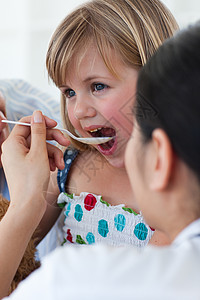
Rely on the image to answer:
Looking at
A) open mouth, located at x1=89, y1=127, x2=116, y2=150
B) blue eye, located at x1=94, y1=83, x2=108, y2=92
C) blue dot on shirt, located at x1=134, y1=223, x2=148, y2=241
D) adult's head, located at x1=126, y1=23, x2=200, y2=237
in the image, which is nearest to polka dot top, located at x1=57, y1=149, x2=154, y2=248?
blue dot on shirt, located at x1=134, y1=223, x2=148, y2=241

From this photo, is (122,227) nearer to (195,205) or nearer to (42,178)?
(42,178)

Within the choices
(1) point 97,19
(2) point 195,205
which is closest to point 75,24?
(1) point 97,19

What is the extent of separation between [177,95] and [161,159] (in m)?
0.08

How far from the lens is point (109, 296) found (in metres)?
0.41

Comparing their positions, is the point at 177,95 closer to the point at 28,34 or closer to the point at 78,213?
the point at 78,213

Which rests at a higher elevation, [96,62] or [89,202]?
[96,62]

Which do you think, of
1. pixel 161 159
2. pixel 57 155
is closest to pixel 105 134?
pixel 57 155

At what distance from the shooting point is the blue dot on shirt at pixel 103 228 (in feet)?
3.42

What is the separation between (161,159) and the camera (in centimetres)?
47

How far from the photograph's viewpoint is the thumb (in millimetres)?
796

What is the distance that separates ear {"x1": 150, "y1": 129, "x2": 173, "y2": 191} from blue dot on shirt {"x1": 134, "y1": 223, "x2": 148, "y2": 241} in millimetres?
496

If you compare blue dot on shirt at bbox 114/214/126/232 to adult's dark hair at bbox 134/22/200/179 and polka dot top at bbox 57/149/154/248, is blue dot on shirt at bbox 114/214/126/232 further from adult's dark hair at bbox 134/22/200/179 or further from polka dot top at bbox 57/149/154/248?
adult's dark hair at bbox 134/22/200/179

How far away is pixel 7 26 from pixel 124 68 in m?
1.70

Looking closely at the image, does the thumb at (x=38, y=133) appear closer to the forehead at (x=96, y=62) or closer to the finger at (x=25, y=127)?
the finger at (x=25, y=127)
